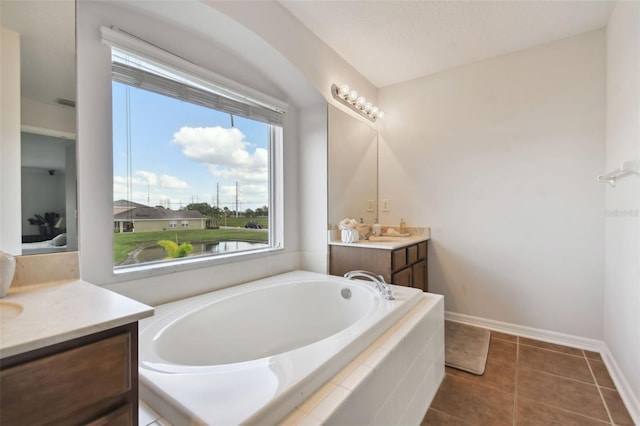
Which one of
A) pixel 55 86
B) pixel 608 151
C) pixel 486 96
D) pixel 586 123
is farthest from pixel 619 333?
pixel 55 86

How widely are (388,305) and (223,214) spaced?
1294 mm

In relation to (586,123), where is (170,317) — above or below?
below

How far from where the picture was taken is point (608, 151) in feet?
6.72

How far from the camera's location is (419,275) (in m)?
2.67

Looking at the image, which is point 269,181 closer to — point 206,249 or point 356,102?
point 206,249

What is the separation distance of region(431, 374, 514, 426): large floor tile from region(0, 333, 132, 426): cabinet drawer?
62.2 inches

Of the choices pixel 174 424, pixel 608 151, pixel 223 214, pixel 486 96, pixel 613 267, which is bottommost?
pixel 174 424

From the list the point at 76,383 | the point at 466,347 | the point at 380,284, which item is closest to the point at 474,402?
the point at 466,347

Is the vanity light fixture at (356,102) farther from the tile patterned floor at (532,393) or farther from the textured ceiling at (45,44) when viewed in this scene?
the tile patterned floor at (532,393)

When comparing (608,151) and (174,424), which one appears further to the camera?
(608,151)

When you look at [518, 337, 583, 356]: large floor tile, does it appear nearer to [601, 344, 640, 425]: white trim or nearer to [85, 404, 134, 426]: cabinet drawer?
[601, 344, 640, 425]: white trim

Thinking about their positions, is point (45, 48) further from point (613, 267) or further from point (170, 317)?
point (613, 267)

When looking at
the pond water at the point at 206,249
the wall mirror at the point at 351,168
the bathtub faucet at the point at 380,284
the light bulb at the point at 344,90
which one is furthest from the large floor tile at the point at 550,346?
the light bulb at the point at 344,90

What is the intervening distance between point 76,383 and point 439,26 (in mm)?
2731
